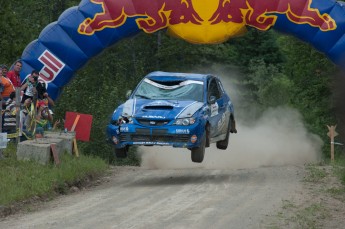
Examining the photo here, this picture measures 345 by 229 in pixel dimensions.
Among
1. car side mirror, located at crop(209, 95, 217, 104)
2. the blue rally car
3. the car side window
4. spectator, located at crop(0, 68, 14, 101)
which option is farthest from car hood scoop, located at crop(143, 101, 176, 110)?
spectator, located at crop(0, 68, 14, 101)

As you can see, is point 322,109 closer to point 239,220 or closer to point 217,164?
point 217,164

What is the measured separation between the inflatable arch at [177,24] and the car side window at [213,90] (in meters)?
1.14

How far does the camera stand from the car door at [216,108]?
18.4 metres

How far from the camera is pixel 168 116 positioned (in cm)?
1689

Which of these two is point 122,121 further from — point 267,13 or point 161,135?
point 267,13

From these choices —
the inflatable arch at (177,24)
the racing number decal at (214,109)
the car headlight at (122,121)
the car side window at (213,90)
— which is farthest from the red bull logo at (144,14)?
the car headlight at (122,121)

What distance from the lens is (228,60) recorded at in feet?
215

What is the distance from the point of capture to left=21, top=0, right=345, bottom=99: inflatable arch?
19.9 metres

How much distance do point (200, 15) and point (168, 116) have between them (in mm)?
4108

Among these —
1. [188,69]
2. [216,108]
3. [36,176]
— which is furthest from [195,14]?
[188,69]

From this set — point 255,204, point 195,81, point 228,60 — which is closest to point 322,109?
point 228,60

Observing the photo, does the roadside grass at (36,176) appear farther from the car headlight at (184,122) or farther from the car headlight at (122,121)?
the car headlight at (184,122)

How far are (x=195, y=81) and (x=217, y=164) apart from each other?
13.1ft

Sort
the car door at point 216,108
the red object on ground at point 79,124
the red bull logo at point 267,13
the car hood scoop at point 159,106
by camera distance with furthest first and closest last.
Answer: the red object on ground at point 79,124 < the red bull logo at point 267,13 < the car door at point 216,108 < the car hood scoop at point 159,106
